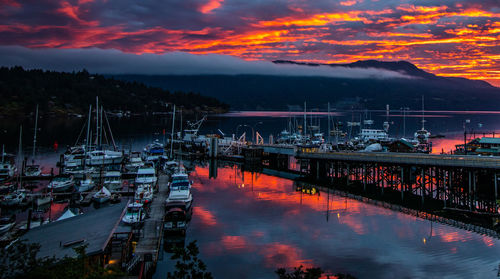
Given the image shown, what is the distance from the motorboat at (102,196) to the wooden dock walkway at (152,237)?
17.2 feet

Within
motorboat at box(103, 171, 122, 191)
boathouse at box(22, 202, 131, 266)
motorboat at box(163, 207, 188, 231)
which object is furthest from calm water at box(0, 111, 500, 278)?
boathouse at box(22, 202, 131, 266)

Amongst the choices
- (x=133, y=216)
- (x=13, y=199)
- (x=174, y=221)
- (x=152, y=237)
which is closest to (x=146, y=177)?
(x=13, y=199)

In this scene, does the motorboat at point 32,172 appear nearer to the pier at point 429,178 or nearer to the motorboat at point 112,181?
the motorboat at point 112,181

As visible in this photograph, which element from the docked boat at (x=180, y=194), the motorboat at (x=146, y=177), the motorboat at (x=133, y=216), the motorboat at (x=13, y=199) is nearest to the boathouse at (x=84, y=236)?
the motorboat at (x=133, y=216)

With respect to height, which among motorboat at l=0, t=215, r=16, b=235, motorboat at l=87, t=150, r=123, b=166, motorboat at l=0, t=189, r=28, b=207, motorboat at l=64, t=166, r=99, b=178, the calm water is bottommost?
the calm water

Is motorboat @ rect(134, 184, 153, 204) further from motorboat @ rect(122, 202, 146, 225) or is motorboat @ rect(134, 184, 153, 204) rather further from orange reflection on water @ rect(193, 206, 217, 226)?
orange reflection on water @ rect(193, 206, 217, 226)

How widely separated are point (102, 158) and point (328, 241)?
47352 millimetres

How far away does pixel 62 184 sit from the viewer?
164 feet

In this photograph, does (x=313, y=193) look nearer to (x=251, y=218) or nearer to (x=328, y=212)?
(x=328, y=212)

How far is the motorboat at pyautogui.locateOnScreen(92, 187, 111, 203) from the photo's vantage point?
1759 inches

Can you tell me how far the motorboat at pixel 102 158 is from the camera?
68688 mm

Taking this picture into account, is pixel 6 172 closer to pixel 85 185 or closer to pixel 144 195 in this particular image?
pixel 85 185

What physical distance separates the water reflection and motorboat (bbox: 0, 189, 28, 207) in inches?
706

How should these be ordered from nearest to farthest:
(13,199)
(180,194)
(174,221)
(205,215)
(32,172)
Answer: (174,221)
(13,199)
(205,215)
(180,194)
(32,172)
